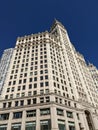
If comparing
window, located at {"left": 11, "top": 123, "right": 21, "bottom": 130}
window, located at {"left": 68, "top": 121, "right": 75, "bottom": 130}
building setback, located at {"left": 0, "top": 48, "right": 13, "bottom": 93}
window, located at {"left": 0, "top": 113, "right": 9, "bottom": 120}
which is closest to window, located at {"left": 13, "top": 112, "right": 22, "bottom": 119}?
window, located at {"left": 0, "top": 113, "right": 9, "bottom": 120}

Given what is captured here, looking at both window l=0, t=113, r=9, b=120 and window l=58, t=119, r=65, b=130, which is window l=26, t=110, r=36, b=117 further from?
window l=58, t=119, r=65, b=130

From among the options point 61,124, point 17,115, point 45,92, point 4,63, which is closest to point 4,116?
point 17,115

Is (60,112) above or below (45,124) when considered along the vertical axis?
above

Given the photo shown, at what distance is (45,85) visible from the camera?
5347cm

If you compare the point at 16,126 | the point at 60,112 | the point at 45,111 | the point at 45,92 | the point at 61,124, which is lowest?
the point at 61,124

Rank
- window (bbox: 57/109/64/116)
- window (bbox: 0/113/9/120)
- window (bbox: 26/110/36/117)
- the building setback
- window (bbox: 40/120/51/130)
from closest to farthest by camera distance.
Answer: window (bbox: 40/120/51/130) → window (bbox: 26/110/36/117) → window (bbox: 57/109/64/116) → window (bbox: 0/113/9/120) → the building setback

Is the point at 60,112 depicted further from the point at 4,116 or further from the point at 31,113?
the point at 4,116

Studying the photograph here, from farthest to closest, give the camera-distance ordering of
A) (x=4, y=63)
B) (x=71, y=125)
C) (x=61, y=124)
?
(x=4, y=63), (x=71, y=125), (x=61, y=124)

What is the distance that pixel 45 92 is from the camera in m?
51.4

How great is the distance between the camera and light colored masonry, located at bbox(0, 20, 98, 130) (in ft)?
147

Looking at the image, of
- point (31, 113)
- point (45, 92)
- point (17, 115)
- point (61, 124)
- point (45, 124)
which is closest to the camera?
point (45, 124)

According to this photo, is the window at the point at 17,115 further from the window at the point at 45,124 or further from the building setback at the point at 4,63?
the building setback at the point at 4,63

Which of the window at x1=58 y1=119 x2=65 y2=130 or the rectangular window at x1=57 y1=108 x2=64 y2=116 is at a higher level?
the rectangular window at x1=57 y1=108 x2=64 y2=116

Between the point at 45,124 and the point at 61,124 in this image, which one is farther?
the point at 61,124
